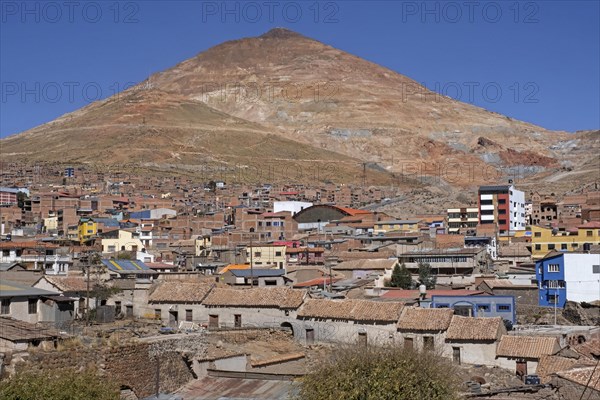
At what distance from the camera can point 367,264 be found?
3944 centimetres

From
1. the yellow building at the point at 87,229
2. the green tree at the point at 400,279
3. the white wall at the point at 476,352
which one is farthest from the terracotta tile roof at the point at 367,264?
the yellow building at the point at 87,229

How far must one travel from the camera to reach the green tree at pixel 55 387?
12.2 m

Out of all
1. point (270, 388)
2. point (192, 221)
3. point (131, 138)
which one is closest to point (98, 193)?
point (192, 221)

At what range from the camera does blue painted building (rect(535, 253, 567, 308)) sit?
36.8 metres

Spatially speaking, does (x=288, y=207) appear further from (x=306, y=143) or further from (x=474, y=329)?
(x=306, y=143)

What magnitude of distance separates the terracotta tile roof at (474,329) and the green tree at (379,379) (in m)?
9.16

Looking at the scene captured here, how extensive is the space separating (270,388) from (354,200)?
83.0 meters

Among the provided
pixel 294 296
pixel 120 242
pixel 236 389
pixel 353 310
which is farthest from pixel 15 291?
pixel 120 242

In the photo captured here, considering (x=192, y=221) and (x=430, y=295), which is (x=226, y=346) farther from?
(x=192, y=221)

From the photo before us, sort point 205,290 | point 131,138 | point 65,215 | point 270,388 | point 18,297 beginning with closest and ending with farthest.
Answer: point 270,388
point 18,297
point 205,290
point 65,215
point 131,138

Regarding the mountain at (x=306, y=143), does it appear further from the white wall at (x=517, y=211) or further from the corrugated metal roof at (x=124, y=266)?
the corrugated metal roof at (x=124, y=266)

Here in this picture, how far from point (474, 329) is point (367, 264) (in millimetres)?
15165

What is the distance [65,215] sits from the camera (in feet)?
219

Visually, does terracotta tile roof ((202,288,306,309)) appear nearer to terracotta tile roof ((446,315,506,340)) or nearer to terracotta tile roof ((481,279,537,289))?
terracotta tile roof ((446,315,506,340))
